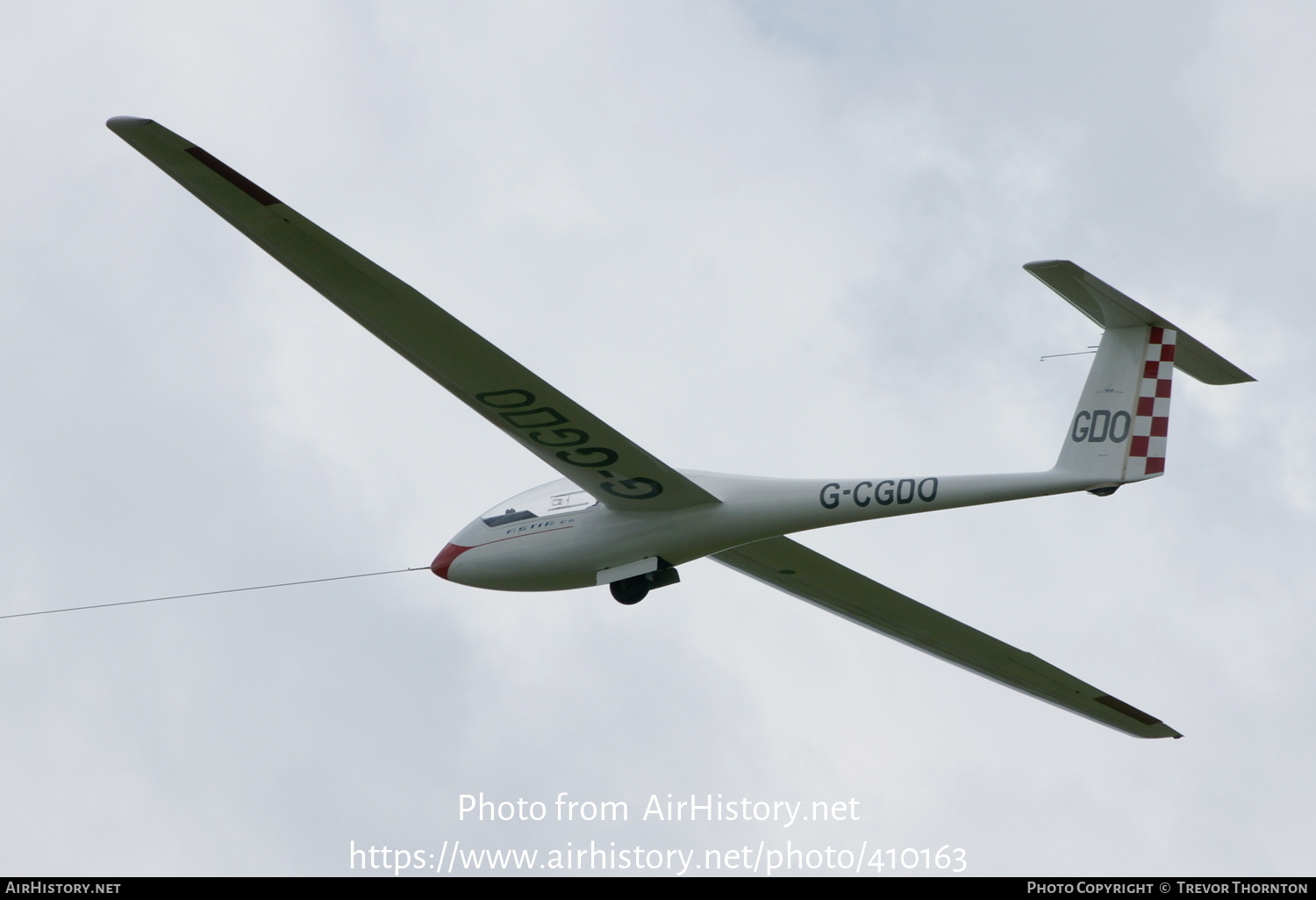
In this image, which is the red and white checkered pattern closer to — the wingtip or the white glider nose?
the white glider nose

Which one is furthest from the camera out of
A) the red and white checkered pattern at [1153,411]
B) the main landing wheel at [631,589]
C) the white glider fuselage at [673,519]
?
the main landing wheel at [631,589]

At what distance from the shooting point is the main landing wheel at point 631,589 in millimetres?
15312

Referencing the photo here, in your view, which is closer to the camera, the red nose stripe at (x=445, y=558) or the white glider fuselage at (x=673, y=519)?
the white glider fuselage at (x=673, y=519)

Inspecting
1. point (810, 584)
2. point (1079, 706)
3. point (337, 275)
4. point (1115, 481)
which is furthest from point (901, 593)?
point (337, 275)

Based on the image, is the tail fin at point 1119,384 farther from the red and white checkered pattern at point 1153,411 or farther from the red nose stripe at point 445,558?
the red nose stripe at point 445,558

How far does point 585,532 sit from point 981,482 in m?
4.23

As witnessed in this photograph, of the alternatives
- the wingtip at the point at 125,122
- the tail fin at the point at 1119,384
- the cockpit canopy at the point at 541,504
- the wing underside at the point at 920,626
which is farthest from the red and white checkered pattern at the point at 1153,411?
the wingtip at the point at 125,122

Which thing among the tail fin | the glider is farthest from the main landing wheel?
the tail fin

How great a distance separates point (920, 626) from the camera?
1791 centimetres

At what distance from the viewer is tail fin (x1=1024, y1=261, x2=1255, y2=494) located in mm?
13367

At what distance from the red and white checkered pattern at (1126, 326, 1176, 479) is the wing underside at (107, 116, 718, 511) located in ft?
13.5

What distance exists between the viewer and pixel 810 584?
1738 cm

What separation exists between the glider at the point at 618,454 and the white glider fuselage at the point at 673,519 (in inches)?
0.6

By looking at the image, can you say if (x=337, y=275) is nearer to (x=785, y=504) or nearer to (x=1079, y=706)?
(x=785, y=504)
